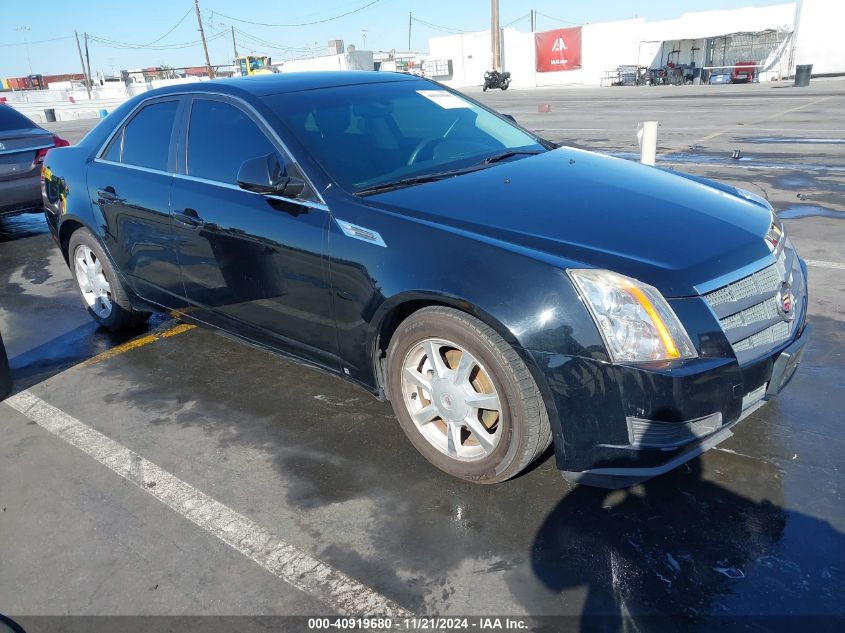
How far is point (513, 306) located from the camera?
99.1 inches

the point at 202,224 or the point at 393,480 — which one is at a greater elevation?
the point at 202,224

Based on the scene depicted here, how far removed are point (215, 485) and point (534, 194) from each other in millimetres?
1968

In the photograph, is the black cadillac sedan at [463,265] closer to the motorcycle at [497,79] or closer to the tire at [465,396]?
the tire at [465,396]

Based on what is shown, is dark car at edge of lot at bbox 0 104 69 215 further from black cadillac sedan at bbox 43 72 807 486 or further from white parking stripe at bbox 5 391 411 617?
white parking stripe at bbox 5 391 411 617

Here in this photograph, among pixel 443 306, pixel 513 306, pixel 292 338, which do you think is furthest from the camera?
pixel 292 338

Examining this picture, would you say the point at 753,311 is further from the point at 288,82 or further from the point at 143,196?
the point at 143,196

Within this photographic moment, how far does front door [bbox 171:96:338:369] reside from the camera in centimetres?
325

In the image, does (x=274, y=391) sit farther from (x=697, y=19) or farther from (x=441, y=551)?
(x=697, y=19)

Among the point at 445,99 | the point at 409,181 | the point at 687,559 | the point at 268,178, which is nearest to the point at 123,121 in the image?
the point at 268,178

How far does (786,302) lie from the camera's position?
9.12 feet

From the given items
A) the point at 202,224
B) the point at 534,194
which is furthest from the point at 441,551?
the point at 202,224

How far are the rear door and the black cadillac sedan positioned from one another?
0.06 feet

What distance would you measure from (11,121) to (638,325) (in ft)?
28.9

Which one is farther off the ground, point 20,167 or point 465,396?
point 20,167
